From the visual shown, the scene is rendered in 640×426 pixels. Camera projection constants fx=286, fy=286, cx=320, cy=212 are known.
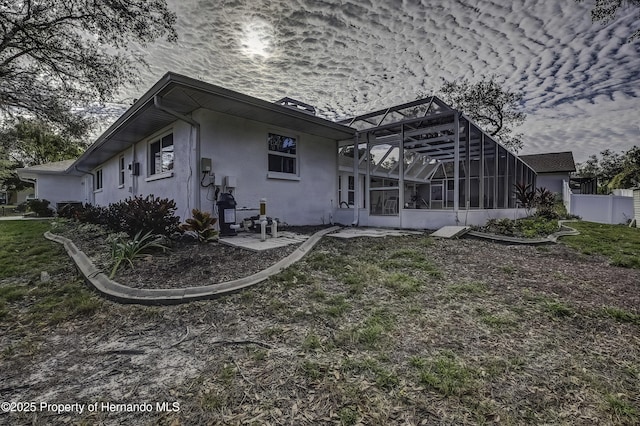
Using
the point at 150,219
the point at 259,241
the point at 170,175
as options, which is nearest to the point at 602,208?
the point at 259,241

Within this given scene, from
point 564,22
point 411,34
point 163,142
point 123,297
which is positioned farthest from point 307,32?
point 123,297

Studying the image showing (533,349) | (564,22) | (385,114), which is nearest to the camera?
(533,349)

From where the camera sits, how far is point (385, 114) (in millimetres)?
8633

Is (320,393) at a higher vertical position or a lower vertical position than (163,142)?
lower

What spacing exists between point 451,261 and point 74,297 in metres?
5.19

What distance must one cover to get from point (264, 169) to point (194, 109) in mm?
2161

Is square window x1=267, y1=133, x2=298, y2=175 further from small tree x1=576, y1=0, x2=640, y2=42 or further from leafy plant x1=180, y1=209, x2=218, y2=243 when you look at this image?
small tree x1=576, y1=0, x2=640, y2=42

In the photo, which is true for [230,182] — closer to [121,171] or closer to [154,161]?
[154,161]

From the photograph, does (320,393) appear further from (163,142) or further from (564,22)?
(564,22)

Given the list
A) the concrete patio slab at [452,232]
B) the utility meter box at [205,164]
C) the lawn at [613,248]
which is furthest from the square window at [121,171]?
the lawn at [613,248]

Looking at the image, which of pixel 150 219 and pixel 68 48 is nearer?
pixel 150 219

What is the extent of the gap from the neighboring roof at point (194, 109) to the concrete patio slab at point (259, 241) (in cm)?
292

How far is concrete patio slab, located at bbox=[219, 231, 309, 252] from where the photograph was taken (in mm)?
5178

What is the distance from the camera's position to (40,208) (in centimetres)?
1766
